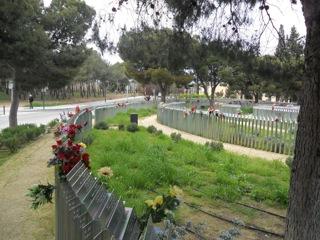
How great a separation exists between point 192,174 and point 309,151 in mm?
5793

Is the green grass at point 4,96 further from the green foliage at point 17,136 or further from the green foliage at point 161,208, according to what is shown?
the green foliage at point 161,208

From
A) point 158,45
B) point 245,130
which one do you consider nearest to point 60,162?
point 158,45

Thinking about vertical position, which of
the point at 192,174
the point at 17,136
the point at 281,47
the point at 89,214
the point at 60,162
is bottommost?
the point at 17,136

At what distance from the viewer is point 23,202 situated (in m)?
7.82

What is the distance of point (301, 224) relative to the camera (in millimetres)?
4281

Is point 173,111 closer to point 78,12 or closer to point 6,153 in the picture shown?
point 78,12

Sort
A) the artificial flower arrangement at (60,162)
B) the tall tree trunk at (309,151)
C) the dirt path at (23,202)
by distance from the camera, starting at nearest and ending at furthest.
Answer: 1. the tall tree trunk at (309,151)
2. the artificial flower arrangement at (60,162)
3. the dirt path at (23,202)

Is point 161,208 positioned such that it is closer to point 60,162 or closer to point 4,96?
point 60,162

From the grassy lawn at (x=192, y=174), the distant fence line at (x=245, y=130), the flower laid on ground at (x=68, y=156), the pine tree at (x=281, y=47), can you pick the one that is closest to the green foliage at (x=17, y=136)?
the grassy lawn at (x=192, y=174)

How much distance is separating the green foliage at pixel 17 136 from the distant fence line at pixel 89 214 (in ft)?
39.4

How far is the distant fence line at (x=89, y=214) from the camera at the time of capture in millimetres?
2756

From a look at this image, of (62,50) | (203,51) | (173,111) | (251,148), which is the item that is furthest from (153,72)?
(203,51)

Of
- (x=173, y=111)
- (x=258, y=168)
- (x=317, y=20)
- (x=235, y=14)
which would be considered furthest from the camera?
(x=173, y=111)

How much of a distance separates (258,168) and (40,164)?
5086 mm
